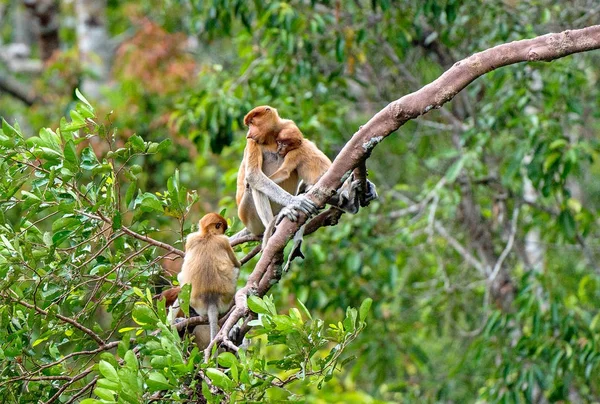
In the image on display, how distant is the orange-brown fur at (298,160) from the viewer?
3.78 meters

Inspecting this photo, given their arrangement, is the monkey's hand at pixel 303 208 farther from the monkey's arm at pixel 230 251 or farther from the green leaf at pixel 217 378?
the green leaf at pixel 217 378

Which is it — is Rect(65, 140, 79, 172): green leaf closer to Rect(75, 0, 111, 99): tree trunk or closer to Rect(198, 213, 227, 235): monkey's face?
Rect(198, 213, 227, 235): monkey's face

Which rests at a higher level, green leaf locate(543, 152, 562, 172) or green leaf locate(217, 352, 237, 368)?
green leaf locate(217, 352, 237, 368)

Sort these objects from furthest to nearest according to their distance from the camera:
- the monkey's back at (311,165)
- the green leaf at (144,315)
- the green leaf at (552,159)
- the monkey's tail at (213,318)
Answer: the green leaf at (552,159)
the monkey's back at (311,165)
the monkey's tail at (213,318)
the green leaf at (144,315)

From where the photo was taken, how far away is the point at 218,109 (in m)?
5.68

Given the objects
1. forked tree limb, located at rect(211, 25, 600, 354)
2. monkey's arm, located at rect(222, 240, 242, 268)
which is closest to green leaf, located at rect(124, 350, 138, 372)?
forked tree limb, located at rect(211, 25, 600, 354)

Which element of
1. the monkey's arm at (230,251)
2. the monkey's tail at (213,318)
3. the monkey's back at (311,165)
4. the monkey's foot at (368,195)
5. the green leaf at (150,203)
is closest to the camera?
the green leaf at (150,203)

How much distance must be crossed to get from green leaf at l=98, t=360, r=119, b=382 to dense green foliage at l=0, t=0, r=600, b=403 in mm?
222

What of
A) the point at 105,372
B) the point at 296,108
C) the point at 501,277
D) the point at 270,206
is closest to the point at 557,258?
the point at 501,277

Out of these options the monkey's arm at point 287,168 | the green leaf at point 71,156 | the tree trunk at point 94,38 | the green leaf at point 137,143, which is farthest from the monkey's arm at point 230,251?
the tree trunk at point 94,38

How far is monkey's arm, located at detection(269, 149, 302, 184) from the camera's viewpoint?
3.79 metres

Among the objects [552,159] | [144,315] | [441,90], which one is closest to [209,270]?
[144,315]

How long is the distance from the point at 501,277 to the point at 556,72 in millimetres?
1734

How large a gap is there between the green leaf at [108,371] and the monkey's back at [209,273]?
113cm
